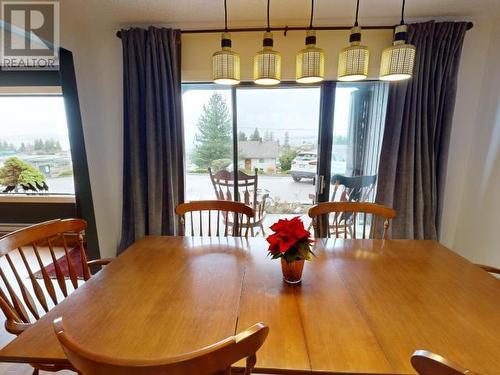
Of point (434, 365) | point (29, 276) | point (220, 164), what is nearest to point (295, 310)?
point (434, 365)

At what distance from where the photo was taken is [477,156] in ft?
7.75

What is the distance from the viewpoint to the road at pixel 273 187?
9.20ft

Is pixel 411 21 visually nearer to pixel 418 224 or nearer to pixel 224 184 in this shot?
pixel 418 224

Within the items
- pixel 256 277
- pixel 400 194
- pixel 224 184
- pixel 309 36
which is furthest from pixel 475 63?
pixel 256 277

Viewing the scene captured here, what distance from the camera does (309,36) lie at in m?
1.27

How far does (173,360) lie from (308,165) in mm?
2406

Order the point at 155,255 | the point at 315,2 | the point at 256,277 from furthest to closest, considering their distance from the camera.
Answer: the point at 315,2, the point at 155,255, the point at 256,277

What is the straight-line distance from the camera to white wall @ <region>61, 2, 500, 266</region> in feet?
7.30

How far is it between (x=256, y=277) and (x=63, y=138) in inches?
147

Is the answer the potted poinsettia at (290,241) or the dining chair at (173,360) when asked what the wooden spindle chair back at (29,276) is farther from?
the potted poinsettia at (290,241)

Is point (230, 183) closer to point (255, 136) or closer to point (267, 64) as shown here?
point (255, 136)

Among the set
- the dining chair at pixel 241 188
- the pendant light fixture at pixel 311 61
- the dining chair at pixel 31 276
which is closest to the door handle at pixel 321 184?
the dining chair at pixel 241 188

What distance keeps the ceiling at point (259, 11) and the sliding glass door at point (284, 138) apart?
54cm

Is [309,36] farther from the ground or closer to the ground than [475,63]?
closer to the ground
